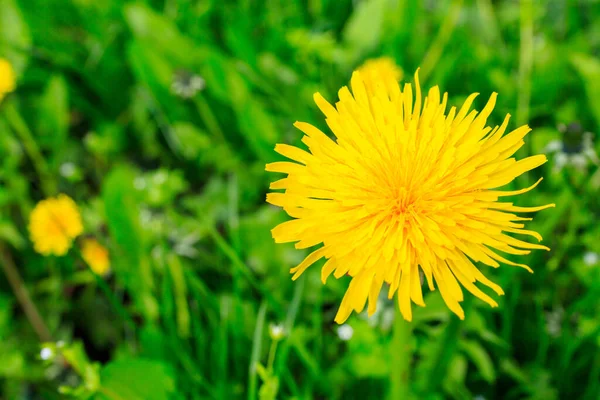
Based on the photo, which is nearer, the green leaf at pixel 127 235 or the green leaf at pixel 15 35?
the green leaf at pixel 127 235

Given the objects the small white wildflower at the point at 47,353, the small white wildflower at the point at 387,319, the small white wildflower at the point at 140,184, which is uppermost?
the small white wildflower at the point at 140,184

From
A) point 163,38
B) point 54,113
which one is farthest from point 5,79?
point 163,38

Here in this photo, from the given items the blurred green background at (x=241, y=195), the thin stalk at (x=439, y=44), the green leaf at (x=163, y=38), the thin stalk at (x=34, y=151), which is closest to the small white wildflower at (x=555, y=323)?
the blurred green background at (x=241, y=195)

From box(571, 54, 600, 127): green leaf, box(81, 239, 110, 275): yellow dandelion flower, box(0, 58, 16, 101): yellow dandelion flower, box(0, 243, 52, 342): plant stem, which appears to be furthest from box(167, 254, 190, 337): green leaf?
box(571, 54, 600, 127): green leaf

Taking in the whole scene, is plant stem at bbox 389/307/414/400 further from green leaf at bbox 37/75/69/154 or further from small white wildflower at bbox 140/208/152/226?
green leaf at bbox 37/75/69/154

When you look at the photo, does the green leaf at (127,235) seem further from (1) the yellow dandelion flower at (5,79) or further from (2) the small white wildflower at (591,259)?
(2) the small white wildflower at (591,259)

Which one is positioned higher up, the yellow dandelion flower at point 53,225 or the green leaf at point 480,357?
the yellow dandelion flower at point 53,225
